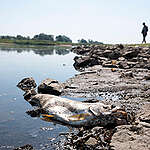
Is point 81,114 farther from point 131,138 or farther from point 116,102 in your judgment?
point 116,102

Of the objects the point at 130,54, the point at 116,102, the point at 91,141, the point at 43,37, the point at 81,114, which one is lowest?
the point at 91,141

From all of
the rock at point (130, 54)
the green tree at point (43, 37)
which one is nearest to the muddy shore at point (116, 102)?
the rock at point (130, 54)

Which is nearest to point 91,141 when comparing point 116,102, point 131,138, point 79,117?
point 131,138

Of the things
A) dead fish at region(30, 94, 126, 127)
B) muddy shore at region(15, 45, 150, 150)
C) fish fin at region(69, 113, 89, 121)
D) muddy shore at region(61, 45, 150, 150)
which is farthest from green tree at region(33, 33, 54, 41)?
fish fin at region(69, 113, 89, 121)

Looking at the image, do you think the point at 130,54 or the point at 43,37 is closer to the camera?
the point at 130,54

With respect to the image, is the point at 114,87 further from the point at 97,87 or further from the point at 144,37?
the point at 144,37

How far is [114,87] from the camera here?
362 inches

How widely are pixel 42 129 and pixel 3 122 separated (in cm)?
118

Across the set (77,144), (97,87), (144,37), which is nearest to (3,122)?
(77,144)

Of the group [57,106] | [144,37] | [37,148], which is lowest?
[37,148]

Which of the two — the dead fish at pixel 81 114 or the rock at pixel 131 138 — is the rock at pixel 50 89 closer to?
the dead fish at pixel 81 114

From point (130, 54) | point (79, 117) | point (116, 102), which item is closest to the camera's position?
point (79, 117)

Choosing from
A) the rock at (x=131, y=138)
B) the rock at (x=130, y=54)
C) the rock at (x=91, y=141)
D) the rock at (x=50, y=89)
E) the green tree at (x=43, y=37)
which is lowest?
the rock at (x=91, y=141)

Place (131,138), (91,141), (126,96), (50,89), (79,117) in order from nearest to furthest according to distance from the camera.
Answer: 1. (131,138)
2. (91,141)
3. (79,117)
4. (126,96)
5. (50,89)
